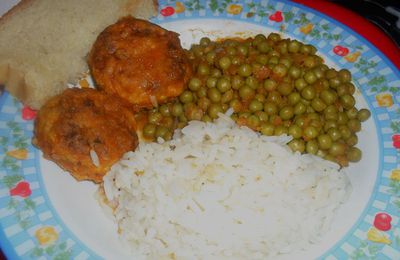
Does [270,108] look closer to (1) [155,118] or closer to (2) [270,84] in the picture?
(2) [270,84]

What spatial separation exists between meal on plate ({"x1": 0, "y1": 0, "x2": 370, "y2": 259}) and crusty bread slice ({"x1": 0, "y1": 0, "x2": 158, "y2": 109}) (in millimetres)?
24

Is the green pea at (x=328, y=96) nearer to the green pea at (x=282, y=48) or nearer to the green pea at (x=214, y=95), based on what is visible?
the green pea at (x=282, y=48)

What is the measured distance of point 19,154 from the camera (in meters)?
3.82

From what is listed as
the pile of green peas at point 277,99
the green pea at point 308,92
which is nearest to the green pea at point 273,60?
the pile of green peas at point 277,99

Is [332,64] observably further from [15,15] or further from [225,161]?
[15,15]

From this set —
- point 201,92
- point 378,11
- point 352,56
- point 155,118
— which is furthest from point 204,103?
point 378,11

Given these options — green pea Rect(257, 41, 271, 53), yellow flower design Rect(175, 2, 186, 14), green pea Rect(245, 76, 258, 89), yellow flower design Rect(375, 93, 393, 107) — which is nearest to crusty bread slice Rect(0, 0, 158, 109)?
yellow flower design Rect(175, 2, 186, 14)

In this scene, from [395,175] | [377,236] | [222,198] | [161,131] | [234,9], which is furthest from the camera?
[234,9]

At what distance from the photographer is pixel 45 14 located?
4684mm

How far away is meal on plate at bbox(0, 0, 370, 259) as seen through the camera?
11.1 ft

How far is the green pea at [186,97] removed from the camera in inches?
171

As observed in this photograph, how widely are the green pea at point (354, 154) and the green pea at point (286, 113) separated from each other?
0.66 m

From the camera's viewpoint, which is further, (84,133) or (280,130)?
(280,130)

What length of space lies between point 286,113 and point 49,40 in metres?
2.57
